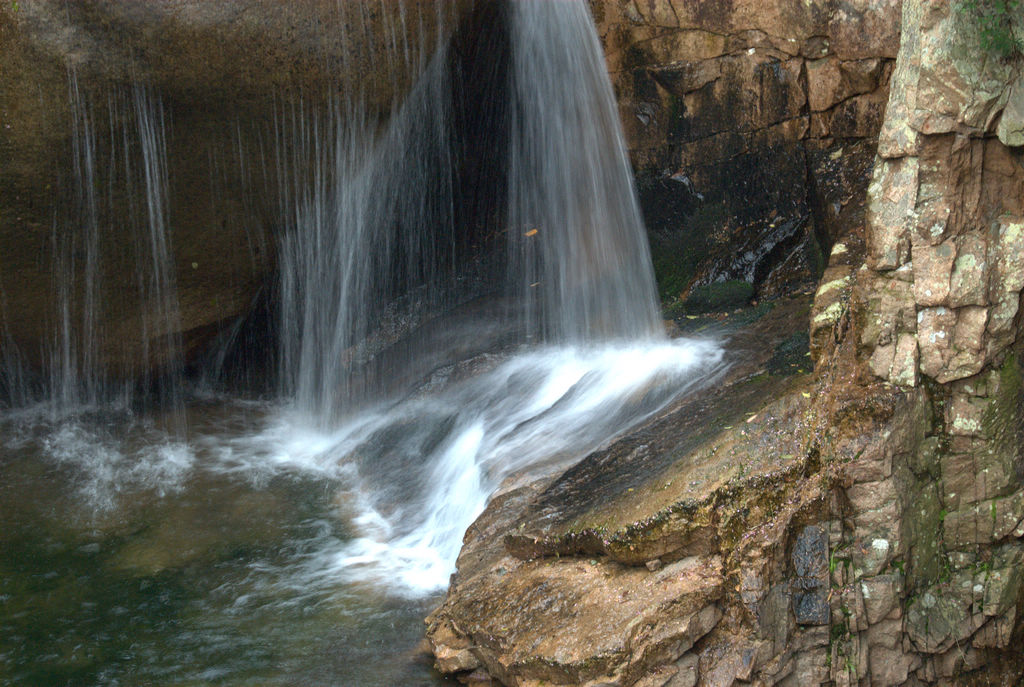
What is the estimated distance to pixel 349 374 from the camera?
8133mm

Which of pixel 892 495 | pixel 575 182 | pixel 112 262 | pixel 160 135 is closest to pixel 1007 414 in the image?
pixel 892 495

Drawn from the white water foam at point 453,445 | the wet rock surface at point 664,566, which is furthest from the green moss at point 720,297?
the wet rock surface at point 664,566

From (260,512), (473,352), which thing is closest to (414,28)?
(473,352)

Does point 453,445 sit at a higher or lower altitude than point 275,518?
higher

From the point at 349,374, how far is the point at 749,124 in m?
3.67

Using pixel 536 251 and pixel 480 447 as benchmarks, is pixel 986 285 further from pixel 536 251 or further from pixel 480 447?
pixel 536 251

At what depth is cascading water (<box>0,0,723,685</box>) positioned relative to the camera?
5332 millimetres

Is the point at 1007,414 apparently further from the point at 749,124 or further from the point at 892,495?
the point at 749,124

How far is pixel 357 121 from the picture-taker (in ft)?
25.0

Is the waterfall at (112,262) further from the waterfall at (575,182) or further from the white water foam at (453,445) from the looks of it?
the waterfall at (575,182)

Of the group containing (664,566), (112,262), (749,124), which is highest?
(749,124)

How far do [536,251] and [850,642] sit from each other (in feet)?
14.6

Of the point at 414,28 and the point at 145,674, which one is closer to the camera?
the point at 145,674

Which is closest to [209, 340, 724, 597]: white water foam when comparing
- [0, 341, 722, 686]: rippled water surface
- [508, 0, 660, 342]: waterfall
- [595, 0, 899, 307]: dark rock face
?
[0, 341, 722, 686]: rippled water surface
